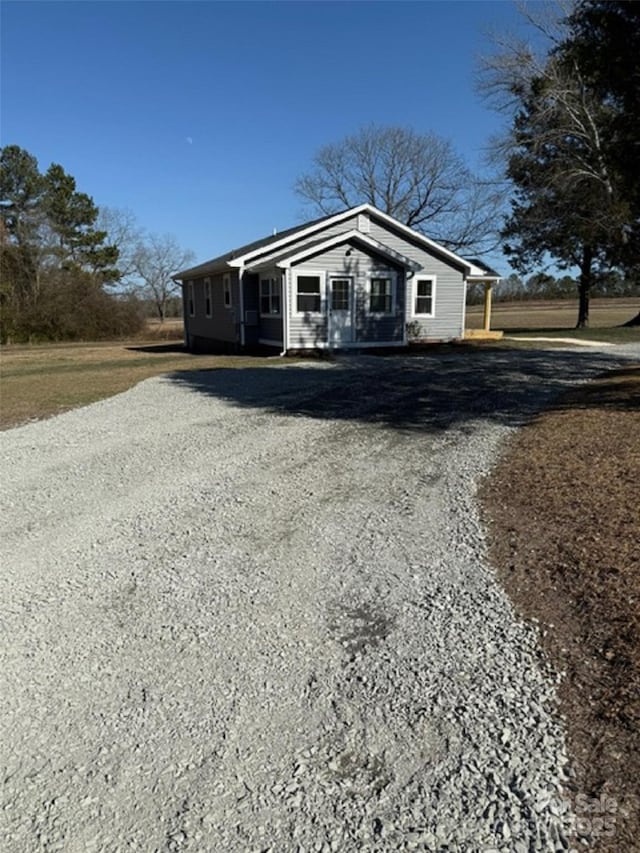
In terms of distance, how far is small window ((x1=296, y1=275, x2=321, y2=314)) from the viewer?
1742cm

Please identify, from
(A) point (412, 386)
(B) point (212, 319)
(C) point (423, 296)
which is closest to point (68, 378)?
(A) point (412, 386)

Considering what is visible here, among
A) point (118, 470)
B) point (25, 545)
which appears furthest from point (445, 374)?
point (25, 545)

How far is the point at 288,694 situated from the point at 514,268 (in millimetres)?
32669

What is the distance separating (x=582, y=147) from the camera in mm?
23391

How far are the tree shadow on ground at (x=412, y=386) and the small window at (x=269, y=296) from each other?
3.43 meters

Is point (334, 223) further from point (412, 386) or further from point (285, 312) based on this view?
point (412, 386)

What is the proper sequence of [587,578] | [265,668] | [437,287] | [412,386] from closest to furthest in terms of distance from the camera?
[265,668] → [587,578] → [412,386] → [437,287]

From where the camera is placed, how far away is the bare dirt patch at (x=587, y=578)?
81.1 inches

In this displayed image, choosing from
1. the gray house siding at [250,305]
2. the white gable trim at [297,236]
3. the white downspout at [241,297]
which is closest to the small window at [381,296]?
the white gable trim at [297,236]

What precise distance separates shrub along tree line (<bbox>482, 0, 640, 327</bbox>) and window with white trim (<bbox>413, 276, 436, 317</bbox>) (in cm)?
571

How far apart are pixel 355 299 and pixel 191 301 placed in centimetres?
948

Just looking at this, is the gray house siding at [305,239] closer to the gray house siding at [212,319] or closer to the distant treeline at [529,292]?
the gray house siding at [212,319]

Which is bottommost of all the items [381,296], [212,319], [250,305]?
[212,319]

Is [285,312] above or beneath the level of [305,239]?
beneath
